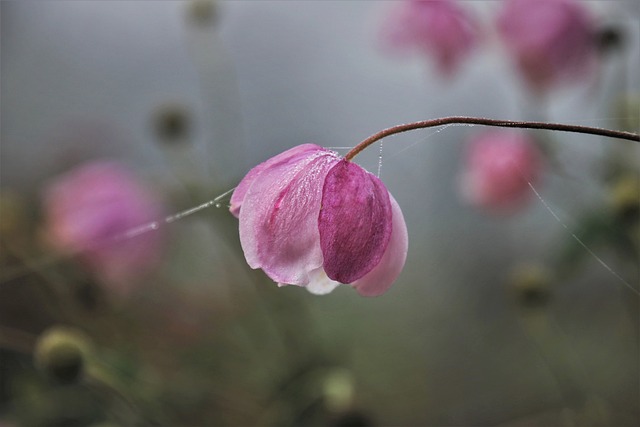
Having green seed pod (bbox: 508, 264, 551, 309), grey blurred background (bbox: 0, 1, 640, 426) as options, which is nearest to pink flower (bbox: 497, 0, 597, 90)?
grey blurred background (bbox: 0, 1, 640, 426)

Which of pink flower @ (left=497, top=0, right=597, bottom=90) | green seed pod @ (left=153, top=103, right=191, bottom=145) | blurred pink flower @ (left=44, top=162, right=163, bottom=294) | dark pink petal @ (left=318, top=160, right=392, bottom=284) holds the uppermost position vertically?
dark pink petal @ (left=318, top=160, right=392, bottom=284)

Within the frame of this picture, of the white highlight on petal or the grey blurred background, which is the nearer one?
the white highlight on petal

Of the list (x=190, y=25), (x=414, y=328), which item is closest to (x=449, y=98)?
(x=414, y=328)

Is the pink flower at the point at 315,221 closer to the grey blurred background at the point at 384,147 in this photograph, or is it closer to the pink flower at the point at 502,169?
the grey blurred background at the point at 384,147

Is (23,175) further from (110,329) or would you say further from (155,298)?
(110,329)

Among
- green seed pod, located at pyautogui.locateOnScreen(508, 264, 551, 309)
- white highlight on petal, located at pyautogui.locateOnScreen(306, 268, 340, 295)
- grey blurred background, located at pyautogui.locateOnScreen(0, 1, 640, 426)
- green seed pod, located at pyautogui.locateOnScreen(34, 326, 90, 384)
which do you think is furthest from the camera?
grey blurred background, located at pyautogui.locateOnScreen(0, 1, 640, 426)

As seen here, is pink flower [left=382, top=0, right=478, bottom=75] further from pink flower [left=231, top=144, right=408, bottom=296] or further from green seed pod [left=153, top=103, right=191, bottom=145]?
pink flower [left=231, top=144, right=408, bottom=296]

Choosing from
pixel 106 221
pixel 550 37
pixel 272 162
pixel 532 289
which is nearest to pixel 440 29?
pixel 550 37
